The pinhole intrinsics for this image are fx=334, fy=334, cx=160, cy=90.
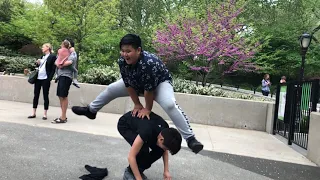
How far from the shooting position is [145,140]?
3.28 metres

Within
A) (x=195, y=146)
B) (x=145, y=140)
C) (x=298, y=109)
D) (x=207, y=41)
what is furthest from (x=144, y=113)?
(x=207, y=41)

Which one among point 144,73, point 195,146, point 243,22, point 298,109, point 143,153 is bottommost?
point 143,153

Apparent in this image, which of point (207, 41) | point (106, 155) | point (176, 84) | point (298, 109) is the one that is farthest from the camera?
point (207, 41)

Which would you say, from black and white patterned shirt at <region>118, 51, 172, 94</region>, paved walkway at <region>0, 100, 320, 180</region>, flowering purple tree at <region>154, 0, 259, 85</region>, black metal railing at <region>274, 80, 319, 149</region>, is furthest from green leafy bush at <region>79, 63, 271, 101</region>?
black and white patterned shirt at <region>118, 51, 172, 94</region>

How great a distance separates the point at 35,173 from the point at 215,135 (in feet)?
14.1

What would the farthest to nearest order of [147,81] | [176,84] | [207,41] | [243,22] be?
[243,22] → [207,41] → [176,84] → [147,81]

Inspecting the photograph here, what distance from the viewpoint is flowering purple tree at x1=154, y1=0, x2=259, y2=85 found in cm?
1278

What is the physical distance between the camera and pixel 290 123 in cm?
682

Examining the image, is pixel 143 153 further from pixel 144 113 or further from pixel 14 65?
pixel 14 65

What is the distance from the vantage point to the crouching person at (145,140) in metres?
3.22

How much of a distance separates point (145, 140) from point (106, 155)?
1.62m

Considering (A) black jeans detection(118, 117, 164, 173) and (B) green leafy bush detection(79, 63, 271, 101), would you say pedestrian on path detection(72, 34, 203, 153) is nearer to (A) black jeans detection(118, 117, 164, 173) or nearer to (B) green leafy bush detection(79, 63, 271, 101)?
(A) black jeans detection(118, 117, 164, 173)

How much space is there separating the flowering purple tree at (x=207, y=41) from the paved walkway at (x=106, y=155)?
6.14m

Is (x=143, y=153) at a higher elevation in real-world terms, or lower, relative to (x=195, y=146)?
lower
